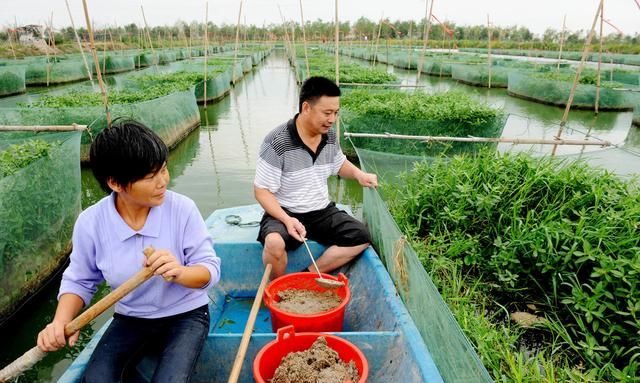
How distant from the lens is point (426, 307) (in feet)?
6.38

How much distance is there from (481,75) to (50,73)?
60.9 ft

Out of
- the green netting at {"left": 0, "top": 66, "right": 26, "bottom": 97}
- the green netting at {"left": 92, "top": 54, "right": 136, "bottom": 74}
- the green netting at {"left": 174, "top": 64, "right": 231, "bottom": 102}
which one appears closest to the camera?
the green netting at {"left": 174, "top": 64, "right": 231, "bottom": 102}

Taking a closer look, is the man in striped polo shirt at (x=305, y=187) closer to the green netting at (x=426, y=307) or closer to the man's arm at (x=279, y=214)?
the man's arm at (x=279, y=214)

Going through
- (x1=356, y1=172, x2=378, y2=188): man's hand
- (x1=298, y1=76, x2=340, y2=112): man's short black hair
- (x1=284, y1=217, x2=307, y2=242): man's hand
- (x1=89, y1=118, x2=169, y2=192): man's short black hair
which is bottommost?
(x1=284, y1=217, x2=307, y2=242): man's hand

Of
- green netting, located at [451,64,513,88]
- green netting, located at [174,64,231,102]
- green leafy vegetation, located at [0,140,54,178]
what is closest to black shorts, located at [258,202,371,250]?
green leafy vegetation, located at [0,140,54,178]

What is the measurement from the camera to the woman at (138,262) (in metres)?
1.49

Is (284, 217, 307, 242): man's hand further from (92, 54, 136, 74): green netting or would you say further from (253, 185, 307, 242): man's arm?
(92, 54, 136, 74): green netting

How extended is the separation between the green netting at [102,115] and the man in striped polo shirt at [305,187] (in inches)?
148

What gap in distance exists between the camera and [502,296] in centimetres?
261

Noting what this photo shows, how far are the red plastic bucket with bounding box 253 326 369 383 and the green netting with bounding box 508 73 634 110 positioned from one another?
13.4 metres

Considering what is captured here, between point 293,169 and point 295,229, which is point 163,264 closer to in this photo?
point 295,229

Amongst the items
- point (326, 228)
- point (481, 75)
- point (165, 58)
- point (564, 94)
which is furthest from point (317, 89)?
point (165, 58)

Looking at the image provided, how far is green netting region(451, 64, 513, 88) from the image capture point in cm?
1753

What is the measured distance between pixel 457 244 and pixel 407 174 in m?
1.07
